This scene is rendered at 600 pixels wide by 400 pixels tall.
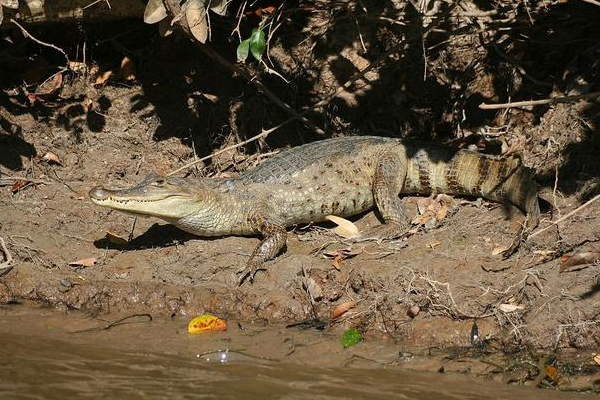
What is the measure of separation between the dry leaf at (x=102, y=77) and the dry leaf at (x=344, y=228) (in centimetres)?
263

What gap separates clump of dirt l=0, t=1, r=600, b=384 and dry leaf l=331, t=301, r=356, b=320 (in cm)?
3

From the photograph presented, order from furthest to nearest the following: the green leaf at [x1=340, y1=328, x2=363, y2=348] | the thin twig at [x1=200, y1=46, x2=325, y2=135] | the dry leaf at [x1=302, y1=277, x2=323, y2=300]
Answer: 1. the thin twig at [x1=200, y1=46, x2=325, y2=135]
2. the dry leaf at [x1=302, y1=277, x2=323, y2=300]
3. the green leaf at [x1=340, y1=328, x2=363, y2=348]

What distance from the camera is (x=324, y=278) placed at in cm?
623

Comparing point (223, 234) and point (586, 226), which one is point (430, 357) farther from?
point (223, 234)

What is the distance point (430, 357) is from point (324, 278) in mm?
1118

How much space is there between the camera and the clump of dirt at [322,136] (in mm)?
5840

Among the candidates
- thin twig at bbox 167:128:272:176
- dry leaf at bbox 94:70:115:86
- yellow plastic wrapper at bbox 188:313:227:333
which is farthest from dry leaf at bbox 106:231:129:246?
dry leaf at bbox 94:70:115:86

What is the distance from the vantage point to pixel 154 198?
7020 mm

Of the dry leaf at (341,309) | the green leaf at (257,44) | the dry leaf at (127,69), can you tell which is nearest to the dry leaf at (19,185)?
the dry leaf at (127,69)

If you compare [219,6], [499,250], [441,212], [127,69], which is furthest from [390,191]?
[127,69]

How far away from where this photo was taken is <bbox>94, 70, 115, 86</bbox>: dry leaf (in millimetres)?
8330

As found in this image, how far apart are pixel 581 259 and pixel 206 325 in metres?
2.48

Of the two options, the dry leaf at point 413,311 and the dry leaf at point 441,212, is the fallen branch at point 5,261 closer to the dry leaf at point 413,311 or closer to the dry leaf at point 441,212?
the dry leaf at point 413,311

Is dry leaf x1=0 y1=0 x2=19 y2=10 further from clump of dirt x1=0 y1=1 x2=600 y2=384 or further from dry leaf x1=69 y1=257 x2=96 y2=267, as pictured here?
dry leaf x1=69 y1=257 x2=96 y2=267
